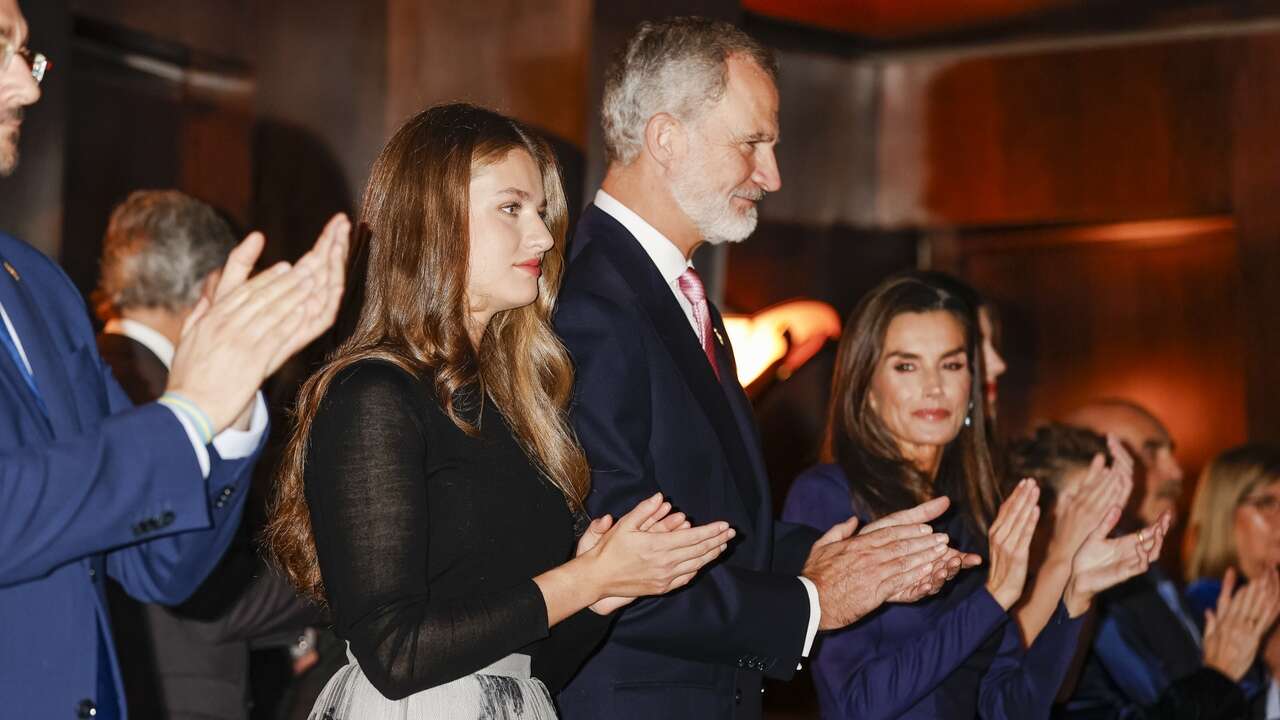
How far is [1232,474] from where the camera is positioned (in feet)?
14.1

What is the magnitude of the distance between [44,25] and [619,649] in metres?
2.58

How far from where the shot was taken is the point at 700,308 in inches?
98.1

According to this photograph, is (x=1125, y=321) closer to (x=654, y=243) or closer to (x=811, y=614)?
(x=654, y=243)

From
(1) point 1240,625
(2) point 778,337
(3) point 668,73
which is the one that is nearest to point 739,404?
(3) point 668,73

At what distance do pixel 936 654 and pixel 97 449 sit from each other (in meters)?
1.62

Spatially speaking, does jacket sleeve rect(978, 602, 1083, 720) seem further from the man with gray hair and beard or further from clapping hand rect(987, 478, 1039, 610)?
the man with gray hair and beard

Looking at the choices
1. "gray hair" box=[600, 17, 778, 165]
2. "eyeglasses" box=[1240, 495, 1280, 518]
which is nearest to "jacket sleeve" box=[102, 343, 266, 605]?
"gray hair" box=[600, 17, 778, 165]

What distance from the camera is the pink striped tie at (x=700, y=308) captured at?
2459mm

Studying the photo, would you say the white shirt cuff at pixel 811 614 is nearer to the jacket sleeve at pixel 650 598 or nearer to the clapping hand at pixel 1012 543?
the jacket sleeve at pixel 650 598

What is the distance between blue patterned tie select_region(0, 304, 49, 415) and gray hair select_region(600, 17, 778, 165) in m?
1.23

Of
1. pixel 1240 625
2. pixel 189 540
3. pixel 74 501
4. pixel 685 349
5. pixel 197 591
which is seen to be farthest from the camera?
pixel 1240 625

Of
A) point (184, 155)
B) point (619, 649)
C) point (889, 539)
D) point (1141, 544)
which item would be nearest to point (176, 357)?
point (619, 649)

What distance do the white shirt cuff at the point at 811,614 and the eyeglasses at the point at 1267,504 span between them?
251 cm

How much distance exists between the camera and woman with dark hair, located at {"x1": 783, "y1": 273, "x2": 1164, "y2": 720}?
2586 millimetres
